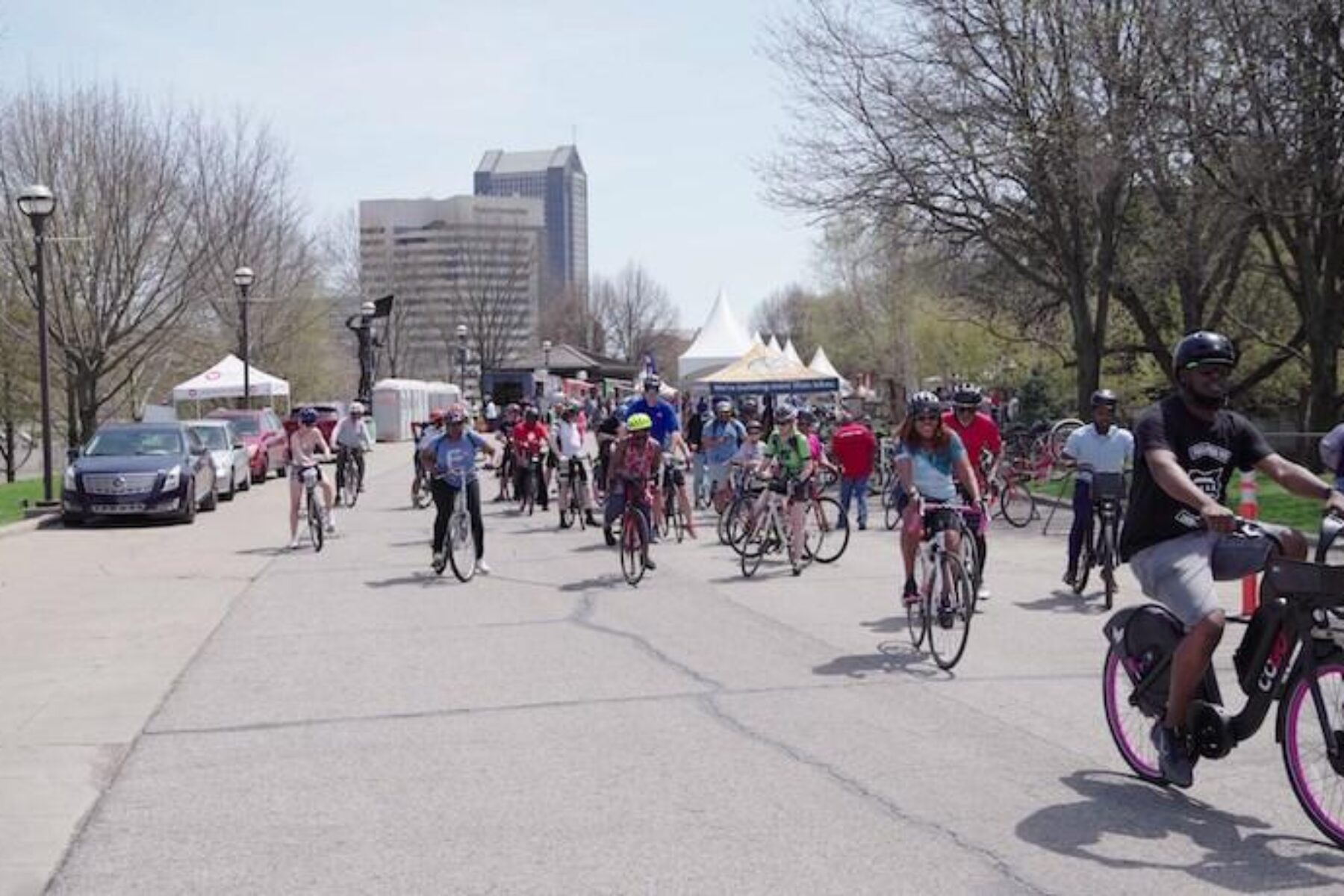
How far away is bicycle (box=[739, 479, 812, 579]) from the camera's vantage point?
14000mm

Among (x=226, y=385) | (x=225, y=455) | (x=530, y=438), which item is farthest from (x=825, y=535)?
(x=226, y=385)

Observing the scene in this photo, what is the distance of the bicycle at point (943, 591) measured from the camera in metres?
8.87

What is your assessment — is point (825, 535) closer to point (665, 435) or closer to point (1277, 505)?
point (665, 435)

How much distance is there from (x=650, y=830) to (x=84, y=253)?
1330 inches

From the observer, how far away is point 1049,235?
29625 mm

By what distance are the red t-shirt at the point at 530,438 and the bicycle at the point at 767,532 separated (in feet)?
29.0

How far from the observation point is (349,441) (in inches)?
952

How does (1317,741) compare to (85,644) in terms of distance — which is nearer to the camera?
(1317,741)

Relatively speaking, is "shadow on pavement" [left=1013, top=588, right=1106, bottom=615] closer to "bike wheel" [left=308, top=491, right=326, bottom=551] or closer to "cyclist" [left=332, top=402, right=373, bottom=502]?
"bike wheel" [left=308, top=491, right=326, bottom=551]

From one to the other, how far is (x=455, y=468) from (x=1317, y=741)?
9.66m

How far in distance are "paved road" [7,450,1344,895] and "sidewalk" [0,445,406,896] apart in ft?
0.38

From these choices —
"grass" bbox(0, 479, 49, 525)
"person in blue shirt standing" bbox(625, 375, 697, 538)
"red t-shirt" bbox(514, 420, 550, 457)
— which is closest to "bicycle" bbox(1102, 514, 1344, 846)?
"person in blue shirt standing" bbox(625, 375, 697, 538)

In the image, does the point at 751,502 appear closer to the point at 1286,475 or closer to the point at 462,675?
the point at 462,675

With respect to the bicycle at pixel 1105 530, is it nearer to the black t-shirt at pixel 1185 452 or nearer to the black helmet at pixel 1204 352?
the black t-shirt at pixel 1185 452
